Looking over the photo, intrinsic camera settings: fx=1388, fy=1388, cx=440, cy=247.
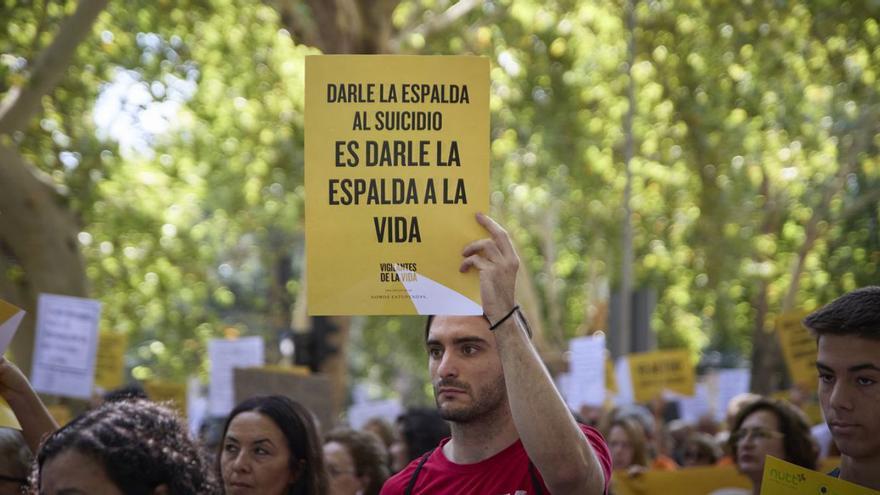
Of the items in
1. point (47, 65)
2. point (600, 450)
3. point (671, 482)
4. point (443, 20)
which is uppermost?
point (443, 20)

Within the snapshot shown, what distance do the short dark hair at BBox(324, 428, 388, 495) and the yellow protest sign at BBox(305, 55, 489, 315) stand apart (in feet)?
8.81

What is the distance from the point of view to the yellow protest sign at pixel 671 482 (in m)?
8.72

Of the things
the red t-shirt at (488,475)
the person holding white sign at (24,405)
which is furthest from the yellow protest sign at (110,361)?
the red t-shirt at (488,475)

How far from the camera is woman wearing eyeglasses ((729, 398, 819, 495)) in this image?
5.97 metres

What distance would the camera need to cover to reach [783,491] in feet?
13.0

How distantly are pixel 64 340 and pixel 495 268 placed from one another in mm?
6015

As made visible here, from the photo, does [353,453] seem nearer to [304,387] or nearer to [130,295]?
[304,387]

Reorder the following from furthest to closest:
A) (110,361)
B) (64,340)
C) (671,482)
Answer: (110,361) < (64,340) < (671,482)

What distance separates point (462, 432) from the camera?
4180mm

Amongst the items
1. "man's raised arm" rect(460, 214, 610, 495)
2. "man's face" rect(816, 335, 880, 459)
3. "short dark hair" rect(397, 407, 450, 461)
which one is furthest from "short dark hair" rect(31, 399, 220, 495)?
"short dark hair" rect(397, 407, 450, 461)

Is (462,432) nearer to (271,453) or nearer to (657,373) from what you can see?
(271,453)

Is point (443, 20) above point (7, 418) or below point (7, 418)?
above

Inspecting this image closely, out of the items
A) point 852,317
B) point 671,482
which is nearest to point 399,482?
point 852,317

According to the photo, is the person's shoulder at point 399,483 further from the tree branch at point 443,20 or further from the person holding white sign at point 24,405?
the tree branch at point 443,20
